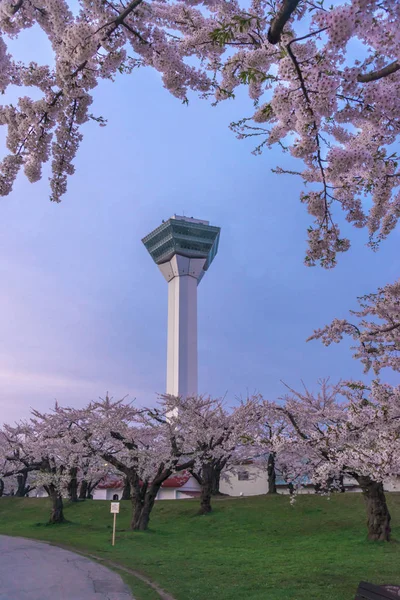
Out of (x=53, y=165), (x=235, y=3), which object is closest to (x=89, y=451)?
(x=53, y=165)

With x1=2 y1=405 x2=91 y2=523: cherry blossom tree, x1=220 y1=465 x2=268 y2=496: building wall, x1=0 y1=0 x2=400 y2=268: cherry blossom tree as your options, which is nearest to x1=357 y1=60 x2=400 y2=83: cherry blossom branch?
x1=0 y1=0 x2=400 y2=268: cherry blossom tree

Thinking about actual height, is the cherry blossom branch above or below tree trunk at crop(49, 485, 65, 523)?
above

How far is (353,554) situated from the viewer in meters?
17.5

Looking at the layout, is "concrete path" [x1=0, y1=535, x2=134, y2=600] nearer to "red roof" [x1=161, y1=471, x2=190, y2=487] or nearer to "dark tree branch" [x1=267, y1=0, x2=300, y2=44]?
"dark tree branch" [x1=267, y1=0, x2=300, y2=44]

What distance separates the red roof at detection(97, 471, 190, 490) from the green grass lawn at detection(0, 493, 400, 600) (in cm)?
1868

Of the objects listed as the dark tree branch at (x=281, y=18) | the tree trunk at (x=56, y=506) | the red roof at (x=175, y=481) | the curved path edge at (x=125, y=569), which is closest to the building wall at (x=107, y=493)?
the red roof at (x=175, y=481)

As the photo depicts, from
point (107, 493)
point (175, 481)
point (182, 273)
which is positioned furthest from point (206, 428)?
point (182, 273)

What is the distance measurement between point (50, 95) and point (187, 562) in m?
15.5

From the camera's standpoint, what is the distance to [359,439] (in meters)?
17.0

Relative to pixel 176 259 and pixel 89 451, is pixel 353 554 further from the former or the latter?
pixel 176 259

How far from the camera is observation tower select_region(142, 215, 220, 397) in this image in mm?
96062

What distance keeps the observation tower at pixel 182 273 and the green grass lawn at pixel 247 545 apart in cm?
5393

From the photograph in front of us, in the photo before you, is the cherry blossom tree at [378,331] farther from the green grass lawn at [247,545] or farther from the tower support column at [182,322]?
the tower support column at [182,322]

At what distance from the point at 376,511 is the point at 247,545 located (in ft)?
20.2
